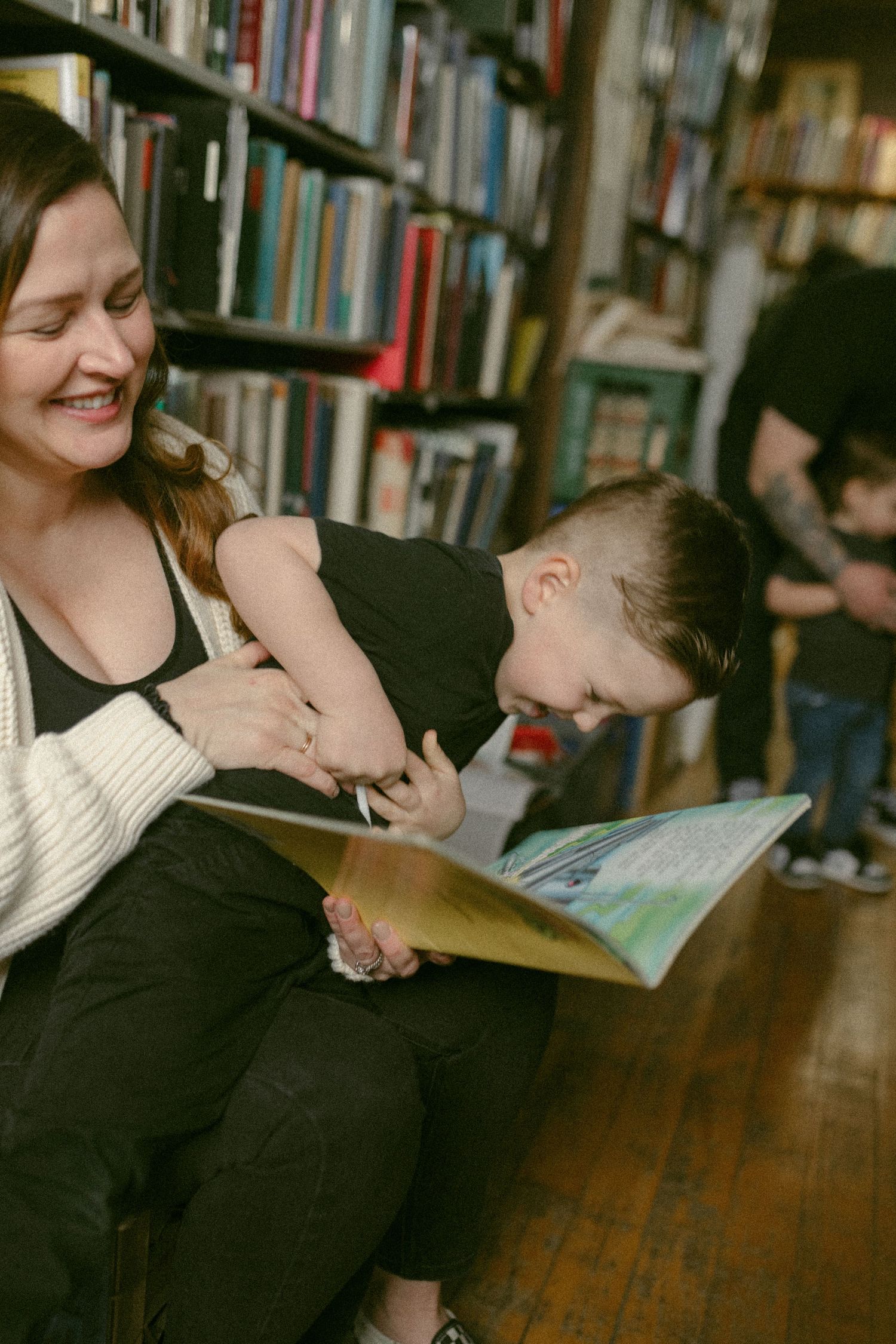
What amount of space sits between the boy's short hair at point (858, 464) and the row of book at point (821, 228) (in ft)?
→ 8.66

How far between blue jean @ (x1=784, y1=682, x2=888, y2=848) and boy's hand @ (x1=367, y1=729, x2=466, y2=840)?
1.71m

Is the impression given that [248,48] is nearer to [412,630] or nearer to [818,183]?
[412,630]

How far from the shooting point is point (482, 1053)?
40.8 inches

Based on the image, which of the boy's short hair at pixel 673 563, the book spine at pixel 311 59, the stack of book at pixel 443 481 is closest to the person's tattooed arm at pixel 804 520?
the stack of book at pixel 443 481

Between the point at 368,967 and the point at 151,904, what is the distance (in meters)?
0.23

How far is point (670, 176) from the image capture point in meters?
3.56

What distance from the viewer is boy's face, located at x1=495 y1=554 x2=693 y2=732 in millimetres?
1064

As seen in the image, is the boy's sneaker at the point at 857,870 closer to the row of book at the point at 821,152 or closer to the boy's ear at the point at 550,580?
the boy's ear at the point at 550,580

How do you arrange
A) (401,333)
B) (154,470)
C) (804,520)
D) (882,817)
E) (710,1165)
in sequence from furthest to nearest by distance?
(882,817) < (804,520) < (401,333) < (710,1165) < (154,470)

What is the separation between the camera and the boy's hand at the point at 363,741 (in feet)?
3.19

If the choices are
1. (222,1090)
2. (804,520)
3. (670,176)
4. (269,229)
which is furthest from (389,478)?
(670,176)

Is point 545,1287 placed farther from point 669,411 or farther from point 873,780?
point 669,411

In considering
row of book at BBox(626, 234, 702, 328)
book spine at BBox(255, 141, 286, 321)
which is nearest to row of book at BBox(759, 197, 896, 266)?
row of book at BBox(626, 234, 702, 328)

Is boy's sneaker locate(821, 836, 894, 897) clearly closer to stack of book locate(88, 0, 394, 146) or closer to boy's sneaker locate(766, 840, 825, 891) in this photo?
boy's sneaker locate(766, 840, 825, 891)
